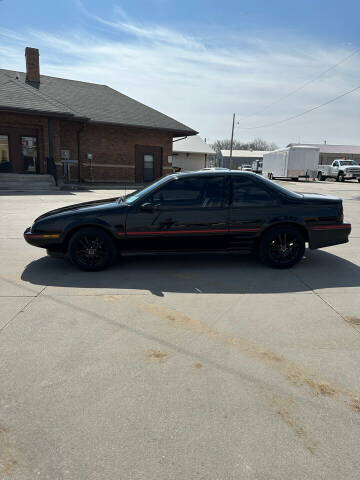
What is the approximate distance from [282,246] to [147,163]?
925 inches

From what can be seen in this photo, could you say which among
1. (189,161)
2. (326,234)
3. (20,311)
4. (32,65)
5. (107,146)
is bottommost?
(20,311)

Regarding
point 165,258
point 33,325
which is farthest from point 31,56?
point 33,325

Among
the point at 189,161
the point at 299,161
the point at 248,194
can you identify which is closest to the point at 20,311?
the point at 248,194

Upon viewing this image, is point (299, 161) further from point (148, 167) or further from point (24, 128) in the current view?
point (24, 128)

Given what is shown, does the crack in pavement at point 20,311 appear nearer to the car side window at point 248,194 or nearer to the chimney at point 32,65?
the car side window at point 248,194

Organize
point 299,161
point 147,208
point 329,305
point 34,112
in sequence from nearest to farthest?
point 329,305
point 147,208
point 34,112
point 299,161

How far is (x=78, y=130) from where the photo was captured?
80.6 feet

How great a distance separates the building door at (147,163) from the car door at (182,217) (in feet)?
74.0

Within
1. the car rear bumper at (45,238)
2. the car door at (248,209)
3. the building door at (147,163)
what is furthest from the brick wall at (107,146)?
the car door at (248,209)

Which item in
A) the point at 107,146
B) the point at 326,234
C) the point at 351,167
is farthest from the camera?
the point at 351,167

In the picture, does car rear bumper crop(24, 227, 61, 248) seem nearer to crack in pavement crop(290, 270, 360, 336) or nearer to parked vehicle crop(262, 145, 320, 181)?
crack in pavement crop(290, 270, 360, 336)

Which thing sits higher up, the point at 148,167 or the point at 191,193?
the point at 148,167

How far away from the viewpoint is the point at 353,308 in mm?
4230

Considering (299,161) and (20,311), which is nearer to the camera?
(20,311)
